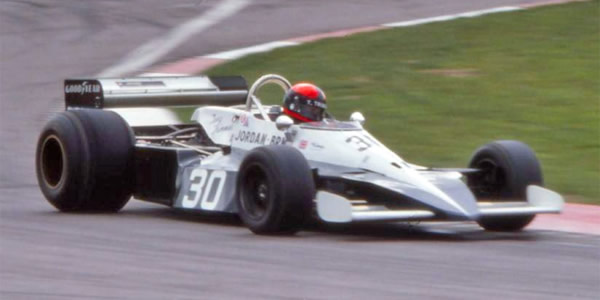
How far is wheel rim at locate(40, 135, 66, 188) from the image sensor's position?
11969 mm

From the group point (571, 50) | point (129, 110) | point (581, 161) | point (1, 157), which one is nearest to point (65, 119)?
point (129, 110)

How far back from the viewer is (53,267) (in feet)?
27.9

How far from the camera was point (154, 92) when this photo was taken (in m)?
13.0

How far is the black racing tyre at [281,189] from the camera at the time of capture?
9.59 m

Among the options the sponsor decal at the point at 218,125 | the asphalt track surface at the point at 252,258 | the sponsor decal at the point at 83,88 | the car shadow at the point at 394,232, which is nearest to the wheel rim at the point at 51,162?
the asphalt track surface at the point at 252,258

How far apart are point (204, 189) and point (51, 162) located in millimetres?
1855

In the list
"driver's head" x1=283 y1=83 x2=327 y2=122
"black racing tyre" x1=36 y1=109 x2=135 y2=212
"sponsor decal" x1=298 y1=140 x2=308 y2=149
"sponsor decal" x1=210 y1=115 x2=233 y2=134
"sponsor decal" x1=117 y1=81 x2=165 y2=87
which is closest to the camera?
"sponsor decal" x1=298 y1=140 x2=308 y2=149

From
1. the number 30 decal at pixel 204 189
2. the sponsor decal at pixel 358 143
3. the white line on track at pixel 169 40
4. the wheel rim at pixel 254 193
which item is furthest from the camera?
the white line on track at pixel 169 40

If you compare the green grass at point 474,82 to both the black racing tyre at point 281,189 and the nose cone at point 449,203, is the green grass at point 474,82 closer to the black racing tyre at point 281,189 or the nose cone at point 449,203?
the nose cone at point 449,203

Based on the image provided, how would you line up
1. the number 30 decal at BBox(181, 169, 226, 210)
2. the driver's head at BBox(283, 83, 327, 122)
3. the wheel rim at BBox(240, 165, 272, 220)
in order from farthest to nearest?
the driver's head at BBox(283, 83, 327, 122)
the number 30 decal at BBox(181, 169, 226, 210)
the wheel rim at BBox(240, 165, 272, 220)

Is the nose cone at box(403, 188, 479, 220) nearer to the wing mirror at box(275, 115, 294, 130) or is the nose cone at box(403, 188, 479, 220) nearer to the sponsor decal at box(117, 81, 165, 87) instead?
the wing mirror at box(275, 115, 294, 130)

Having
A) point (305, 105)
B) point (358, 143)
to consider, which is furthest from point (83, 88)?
→ point (358, 143)

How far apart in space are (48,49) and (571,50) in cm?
936

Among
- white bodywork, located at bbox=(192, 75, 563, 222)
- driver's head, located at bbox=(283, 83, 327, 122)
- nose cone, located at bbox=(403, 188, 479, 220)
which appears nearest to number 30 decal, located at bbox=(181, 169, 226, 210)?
white bodywork, located at bbox=(192, 75, 563, 222)
